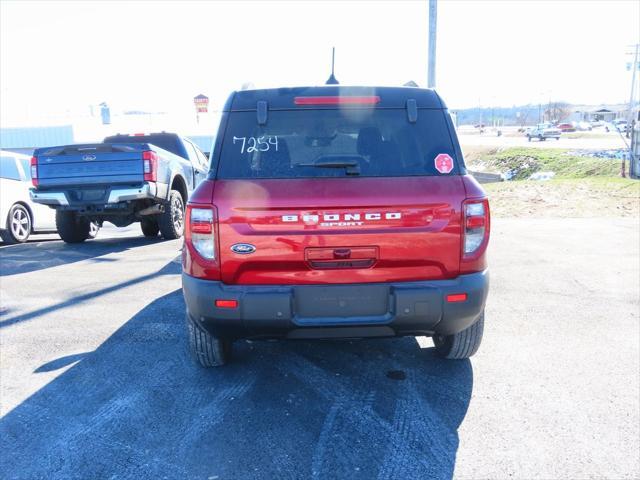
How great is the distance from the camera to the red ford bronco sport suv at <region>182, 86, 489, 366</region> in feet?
9.74

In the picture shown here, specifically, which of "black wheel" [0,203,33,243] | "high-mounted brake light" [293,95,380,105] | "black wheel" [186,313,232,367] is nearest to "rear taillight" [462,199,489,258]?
"high-mounted brake light" [293,95,380,105]

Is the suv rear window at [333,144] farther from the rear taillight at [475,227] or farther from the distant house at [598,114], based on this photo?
the distant house at [598,114]

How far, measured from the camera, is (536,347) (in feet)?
14.2

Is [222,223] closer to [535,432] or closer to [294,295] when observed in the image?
[294,295]

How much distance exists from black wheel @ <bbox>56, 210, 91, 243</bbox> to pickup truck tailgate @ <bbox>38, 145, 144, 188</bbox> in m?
1.33

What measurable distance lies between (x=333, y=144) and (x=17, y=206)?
8469 millimetres

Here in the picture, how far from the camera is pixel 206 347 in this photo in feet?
12.1

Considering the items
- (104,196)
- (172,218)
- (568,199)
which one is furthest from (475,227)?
(568,199)

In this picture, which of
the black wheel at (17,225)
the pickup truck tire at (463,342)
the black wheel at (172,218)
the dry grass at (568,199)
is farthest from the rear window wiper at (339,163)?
the dry grass at (568,199)

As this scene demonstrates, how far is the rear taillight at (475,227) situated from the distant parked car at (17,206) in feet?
28.8

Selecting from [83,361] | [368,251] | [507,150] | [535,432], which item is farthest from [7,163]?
[507,150]

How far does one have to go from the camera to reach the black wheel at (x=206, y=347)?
3656mm

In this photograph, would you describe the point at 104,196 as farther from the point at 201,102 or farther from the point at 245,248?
the point at 201,102

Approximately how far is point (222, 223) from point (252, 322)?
60 centimetres
